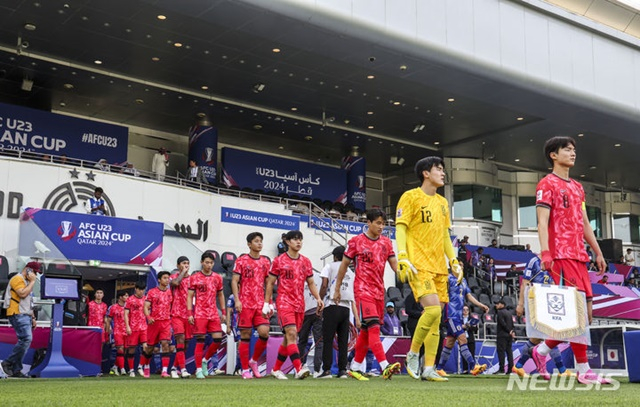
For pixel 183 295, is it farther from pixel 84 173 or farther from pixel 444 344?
pixel 84 173

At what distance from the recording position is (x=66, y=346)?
13047 mm

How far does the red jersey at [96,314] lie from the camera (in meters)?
16.0

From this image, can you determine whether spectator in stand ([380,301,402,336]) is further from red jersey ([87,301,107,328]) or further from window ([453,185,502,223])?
window ([453,185,502,223])

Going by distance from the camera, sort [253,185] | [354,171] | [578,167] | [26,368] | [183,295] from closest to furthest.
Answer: [183,295] → [26,368] → [253,185] → [354,171] → [578,167]

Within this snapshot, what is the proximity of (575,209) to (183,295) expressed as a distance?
23.0 feet

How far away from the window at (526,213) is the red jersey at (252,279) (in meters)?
29.5

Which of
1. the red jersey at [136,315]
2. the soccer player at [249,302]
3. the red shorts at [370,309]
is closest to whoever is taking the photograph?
the red shorts at [370,309]

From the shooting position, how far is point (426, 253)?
688cm

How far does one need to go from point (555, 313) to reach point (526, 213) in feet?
111

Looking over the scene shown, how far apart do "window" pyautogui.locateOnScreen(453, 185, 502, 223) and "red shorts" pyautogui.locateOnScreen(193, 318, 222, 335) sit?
81.3ft

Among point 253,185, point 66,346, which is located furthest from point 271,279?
point 253,185

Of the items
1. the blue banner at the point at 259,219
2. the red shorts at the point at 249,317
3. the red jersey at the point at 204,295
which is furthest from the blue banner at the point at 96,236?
the red shorts at the point at 249,317

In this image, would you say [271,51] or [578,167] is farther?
[578,167]

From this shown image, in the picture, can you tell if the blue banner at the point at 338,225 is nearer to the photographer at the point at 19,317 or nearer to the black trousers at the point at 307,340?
the black trousers at the point at 307,340
